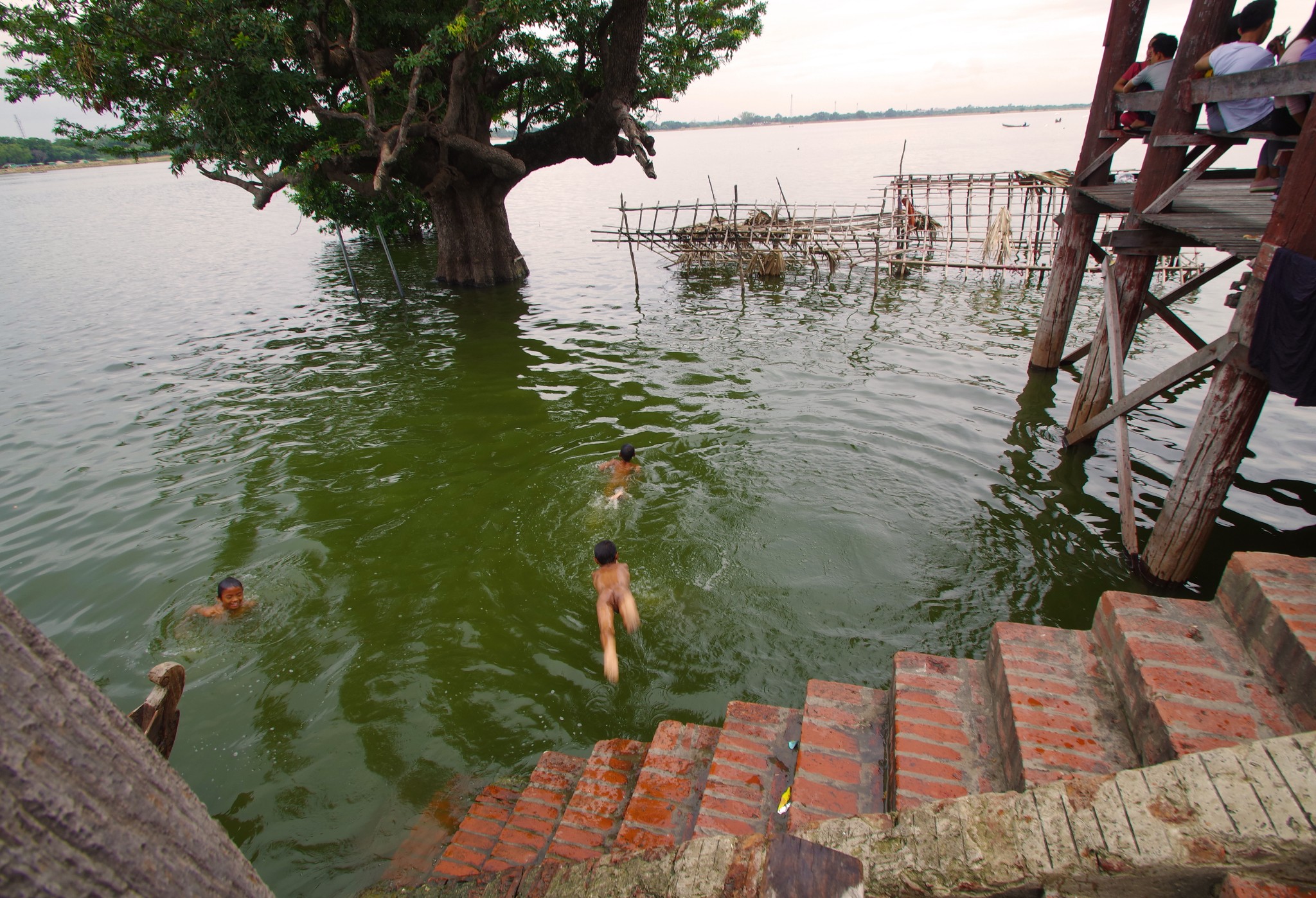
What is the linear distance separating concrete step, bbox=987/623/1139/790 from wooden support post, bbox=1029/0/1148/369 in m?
8.47

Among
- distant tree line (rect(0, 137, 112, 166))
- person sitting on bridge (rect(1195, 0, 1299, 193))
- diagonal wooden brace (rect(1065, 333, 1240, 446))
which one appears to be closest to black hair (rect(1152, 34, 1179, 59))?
person sitting on bridge (rect(1195, 0, 1299, 193))

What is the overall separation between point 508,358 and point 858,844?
41.5 ft

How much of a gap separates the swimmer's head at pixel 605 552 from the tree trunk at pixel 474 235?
51.3 ft

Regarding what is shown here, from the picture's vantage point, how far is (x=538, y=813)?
3.70 m

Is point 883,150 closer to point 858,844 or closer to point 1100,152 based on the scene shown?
point 1100,152

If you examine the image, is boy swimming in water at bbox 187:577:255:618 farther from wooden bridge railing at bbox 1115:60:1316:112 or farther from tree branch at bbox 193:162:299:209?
tree branch at bbox 193:162:299:209

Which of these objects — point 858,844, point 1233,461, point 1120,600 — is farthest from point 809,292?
point 858,844

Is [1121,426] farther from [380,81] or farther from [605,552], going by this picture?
[380,81]

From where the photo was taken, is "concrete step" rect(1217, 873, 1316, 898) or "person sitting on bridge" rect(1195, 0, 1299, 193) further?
"person sitting on bridge" rect(1195, 0, 1299, 193)

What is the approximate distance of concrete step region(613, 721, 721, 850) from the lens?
3168 mm

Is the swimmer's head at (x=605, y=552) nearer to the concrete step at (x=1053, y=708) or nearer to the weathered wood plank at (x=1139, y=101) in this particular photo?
the concrete step at (x=1053, y=708)

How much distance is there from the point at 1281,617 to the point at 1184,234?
5.56 metres

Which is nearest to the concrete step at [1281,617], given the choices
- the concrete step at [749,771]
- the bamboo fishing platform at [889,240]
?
the concrete step at [749,771]

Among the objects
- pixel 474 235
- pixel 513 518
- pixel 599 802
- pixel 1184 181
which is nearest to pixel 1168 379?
pixel 1184 181
